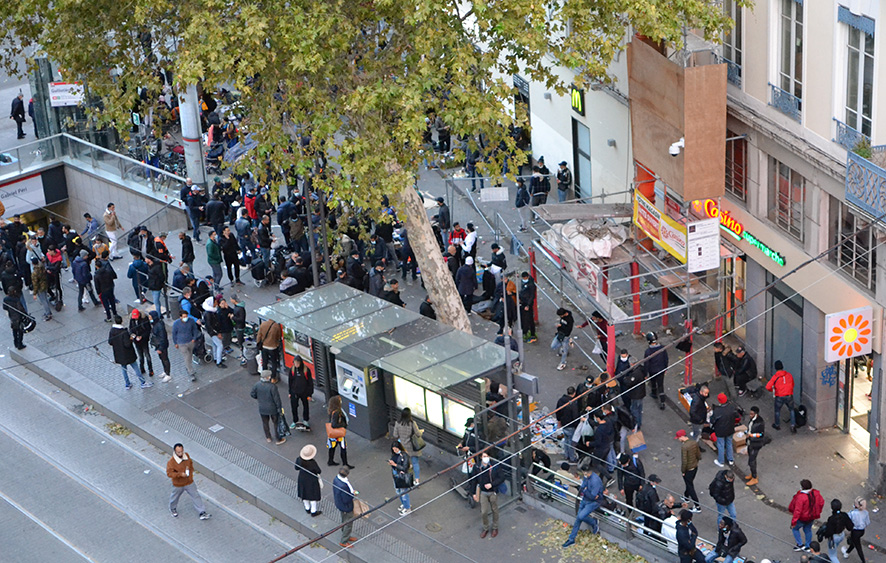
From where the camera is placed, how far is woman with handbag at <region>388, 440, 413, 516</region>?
1900 cm

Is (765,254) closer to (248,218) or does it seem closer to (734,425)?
(734,425)

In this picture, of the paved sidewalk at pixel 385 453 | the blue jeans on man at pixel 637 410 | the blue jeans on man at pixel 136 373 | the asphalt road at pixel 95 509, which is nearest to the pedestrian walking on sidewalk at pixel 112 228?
the paved sidewalk at pixel 385 453

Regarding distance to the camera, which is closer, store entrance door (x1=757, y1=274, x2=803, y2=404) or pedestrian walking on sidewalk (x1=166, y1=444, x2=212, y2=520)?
pedestrian walking on sidewalk (x1=166, y1=444, x2=212, y2=520)

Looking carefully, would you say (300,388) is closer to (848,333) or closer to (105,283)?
(105,283)

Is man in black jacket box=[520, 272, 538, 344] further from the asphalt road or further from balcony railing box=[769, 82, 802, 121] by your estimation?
the asphalt road

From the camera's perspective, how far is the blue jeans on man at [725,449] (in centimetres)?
2009

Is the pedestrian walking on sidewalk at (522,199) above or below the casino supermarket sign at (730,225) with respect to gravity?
below

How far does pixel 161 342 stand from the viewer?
77.7 feet

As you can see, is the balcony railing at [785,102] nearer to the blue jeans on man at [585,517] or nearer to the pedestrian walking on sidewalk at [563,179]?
the blue jeans on man at [585,517]

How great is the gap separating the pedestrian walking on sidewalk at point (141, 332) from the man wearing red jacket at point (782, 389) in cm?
1151

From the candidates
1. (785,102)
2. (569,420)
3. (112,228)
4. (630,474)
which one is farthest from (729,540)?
(112,228)

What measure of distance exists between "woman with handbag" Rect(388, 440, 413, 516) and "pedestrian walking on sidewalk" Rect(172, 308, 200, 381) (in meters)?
6.01

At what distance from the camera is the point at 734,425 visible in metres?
19.9

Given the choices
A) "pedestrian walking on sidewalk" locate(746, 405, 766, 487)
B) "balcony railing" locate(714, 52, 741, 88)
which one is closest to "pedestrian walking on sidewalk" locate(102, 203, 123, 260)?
"balcony railing" locate(714, 52, 741, 88)
